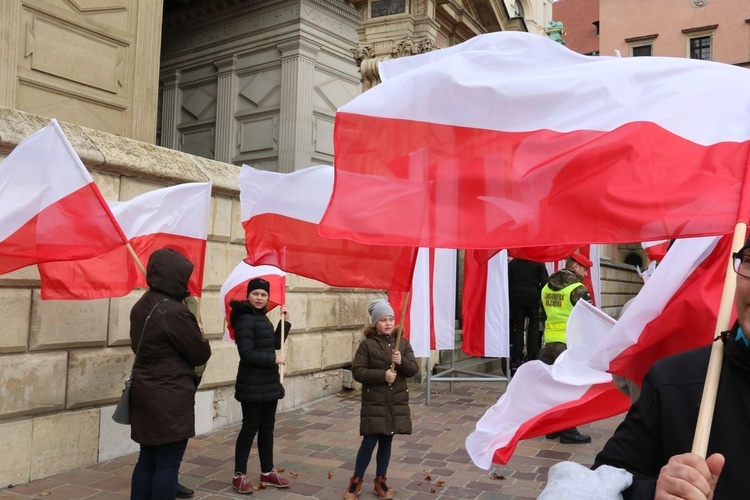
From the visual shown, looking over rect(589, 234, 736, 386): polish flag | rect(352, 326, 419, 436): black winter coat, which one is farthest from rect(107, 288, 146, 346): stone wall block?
rect(589, 234, 736, 386): polish flag

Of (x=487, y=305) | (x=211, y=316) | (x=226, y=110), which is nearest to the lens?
(x=211, y=316)

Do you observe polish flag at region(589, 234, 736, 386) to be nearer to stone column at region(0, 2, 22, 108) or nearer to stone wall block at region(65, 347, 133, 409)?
stone wall block at region(65, 347, 133, 409)

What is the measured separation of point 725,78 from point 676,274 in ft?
2.43

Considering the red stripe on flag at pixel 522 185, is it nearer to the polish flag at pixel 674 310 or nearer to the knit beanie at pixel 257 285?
the polish flag at pixel 674 310

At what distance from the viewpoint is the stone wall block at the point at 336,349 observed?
918 cm

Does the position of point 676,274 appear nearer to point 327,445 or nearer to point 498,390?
point 327,445

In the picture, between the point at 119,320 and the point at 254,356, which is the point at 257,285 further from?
the point at 119,320

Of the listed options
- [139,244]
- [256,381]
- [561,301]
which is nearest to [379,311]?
[256,381]

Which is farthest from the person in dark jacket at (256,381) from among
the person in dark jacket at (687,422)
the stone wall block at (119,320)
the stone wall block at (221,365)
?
the person in dark jacket at (687,422)

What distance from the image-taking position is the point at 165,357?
168 inches

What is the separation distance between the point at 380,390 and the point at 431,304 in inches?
153

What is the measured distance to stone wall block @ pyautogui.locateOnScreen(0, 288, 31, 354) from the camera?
17.5 feet

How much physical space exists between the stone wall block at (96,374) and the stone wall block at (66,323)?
0.12 m

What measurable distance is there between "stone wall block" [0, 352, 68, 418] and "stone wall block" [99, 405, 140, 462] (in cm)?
47
